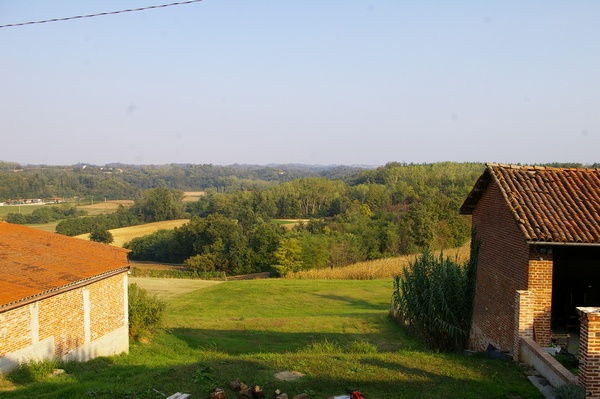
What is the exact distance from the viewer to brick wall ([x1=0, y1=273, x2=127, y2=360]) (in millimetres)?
11854

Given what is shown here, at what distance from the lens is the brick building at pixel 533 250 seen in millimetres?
11273

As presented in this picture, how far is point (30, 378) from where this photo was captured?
11.5 m


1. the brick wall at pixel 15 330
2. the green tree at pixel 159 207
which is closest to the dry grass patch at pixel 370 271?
the brick wall at pixel 15 330

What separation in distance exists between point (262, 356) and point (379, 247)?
50808 mm

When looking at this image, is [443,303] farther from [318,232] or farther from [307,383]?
[318,232]

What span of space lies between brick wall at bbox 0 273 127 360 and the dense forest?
127ft

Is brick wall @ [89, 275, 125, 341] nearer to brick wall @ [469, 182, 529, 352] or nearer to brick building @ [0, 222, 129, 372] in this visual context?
brick building @ [0, 222, 129, 372]

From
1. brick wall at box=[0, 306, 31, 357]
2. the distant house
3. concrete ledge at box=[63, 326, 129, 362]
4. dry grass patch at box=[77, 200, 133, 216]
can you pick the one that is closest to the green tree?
dry grass patch at box=[77, 200, 133, 216]

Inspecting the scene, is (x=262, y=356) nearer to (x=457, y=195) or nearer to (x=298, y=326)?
(x=298, y=326)

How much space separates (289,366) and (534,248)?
614cm

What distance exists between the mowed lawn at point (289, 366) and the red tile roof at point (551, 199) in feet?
10.3

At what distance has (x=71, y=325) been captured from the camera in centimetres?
1427

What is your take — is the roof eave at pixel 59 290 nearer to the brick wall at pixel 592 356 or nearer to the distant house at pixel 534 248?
the distant house at pixel 534 248

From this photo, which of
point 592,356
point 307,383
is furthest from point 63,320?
point 592,356
